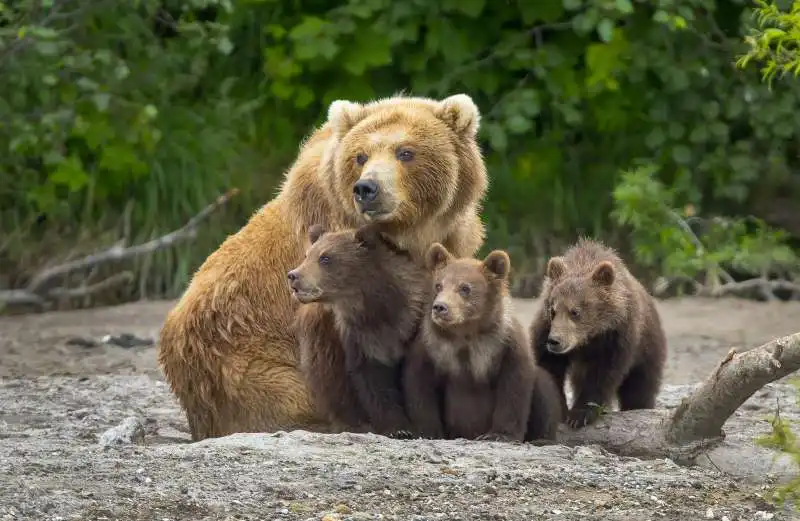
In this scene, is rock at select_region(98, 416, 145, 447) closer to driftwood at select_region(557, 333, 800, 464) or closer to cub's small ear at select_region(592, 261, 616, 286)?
driftwood at select_region(557, 333, 800, 464)

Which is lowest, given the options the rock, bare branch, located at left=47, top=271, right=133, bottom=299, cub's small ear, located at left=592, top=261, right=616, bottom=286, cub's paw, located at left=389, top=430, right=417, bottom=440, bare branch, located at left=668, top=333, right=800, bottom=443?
the rock

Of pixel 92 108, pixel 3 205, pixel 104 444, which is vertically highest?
pixel 92 108

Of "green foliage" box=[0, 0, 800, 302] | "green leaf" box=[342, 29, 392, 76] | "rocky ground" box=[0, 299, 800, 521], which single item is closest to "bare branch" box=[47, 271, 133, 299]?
"green foliage" box=[0, 0, 800, 302]

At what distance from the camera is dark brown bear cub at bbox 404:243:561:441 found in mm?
5113

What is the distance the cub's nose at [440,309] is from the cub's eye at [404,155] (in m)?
0.64

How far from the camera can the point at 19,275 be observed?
33.4 ft

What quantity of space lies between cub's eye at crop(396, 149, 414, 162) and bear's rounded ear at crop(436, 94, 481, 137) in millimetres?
301

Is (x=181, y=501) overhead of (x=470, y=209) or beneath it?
beneath

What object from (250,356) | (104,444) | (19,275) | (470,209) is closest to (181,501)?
(104,444)

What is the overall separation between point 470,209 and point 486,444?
3.66ft

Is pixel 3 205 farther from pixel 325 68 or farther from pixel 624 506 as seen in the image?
pixel 624 506

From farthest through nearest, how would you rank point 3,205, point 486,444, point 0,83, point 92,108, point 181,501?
point 3,205 < point 92,108 < point 0,83 < point 486,444 < point 181,501

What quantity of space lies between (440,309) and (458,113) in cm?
95

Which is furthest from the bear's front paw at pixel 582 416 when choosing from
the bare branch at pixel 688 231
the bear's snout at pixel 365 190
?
the bare branch at pixel 688 231
